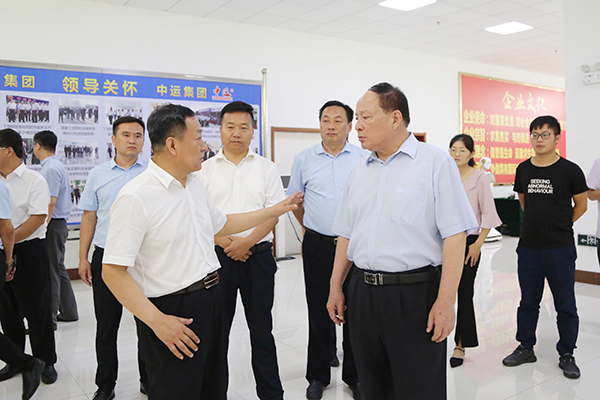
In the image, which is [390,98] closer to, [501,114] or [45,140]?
[45,140]

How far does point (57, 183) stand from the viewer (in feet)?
14.0

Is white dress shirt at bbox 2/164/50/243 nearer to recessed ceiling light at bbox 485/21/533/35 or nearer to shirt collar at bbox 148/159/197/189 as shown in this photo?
shirt collar at bbox 148/159/197/189

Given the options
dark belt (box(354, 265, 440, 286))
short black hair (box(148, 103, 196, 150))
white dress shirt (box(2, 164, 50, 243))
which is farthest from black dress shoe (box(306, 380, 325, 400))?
white dress shirt (box(2, 164, 50, 243))

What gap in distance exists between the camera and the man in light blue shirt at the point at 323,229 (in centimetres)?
286

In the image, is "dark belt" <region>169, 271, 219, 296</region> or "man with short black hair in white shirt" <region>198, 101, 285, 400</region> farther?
"man with short black hair in white shirt" <region>198, 101, 285, 400</region>

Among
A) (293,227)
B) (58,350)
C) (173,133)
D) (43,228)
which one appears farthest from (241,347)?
(293,227)

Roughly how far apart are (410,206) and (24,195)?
7.96 ft

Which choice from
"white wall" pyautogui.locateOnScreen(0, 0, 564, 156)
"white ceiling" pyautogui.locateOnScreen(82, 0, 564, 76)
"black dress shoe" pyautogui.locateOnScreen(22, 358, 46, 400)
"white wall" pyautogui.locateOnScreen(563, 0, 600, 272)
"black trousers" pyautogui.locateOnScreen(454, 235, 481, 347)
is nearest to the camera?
"black dress shoe" pyautogui.locateOnScreen(22, 358, 46, 400)

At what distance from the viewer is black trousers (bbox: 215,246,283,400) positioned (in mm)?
2582

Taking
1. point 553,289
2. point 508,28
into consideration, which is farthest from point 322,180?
point 508,28

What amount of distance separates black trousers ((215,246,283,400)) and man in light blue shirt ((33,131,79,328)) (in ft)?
7.77

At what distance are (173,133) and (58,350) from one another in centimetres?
282

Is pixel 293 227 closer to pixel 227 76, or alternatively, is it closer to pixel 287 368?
pixel 227 76

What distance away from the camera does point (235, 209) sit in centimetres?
261
